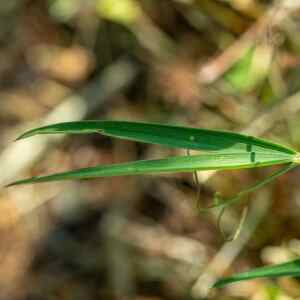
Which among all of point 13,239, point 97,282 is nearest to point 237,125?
point 97,282

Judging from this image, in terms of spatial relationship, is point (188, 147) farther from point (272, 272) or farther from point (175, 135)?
point (272, 272)

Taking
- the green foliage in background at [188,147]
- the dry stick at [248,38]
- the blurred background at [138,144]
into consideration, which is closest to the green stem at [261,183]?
the green foliage in background at [188,147]

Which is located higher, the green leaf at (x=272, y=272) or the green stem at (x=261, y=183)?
the green stem at (x=261, y=183)

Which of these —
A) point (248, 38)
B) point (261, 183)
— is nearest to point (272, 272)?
point (261, 183)

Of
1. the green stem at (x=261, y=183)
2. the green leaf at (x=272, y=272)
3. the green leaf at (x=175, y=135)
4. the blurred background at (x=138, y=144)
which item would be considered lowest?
the green leaf at (x=272, y=272)

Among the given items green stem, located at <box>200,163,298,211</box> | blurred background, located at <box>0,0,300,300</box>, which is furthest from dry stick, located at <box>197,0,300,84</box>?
green stem, located at <box>200,163,298,211</box>

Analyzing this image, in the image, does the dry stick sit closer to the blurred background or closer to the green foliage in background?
the blurred background

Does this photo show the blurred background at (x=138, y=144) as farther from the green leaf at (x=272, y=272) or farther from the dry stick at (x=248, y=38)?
the green leaf at (x=272, y=272)
